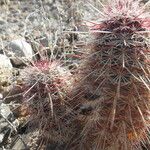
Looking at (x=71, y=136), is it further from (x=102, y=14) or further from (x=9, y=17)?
(x=9, y=17)

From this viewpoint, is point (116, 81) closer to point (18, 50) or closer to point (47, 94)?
point (47, 94)

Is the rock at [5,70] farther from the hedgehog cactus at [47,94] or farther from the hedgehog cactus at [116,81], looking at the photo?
the hedgehog cactus at [116,81]

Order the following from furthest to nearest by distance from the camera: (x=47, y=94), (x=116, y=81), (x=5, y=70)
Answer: (x=5, y=70) < (x=47, y=94) < (x=116, y=81)

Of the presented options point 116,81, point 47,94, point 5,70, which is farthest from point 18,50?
point 116,81

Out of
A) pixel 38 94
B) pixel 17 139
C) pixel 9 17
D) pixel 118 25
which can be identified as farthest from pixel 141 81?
pixel 9 17

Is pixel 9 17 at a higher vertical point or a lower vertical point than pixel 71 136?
higher
